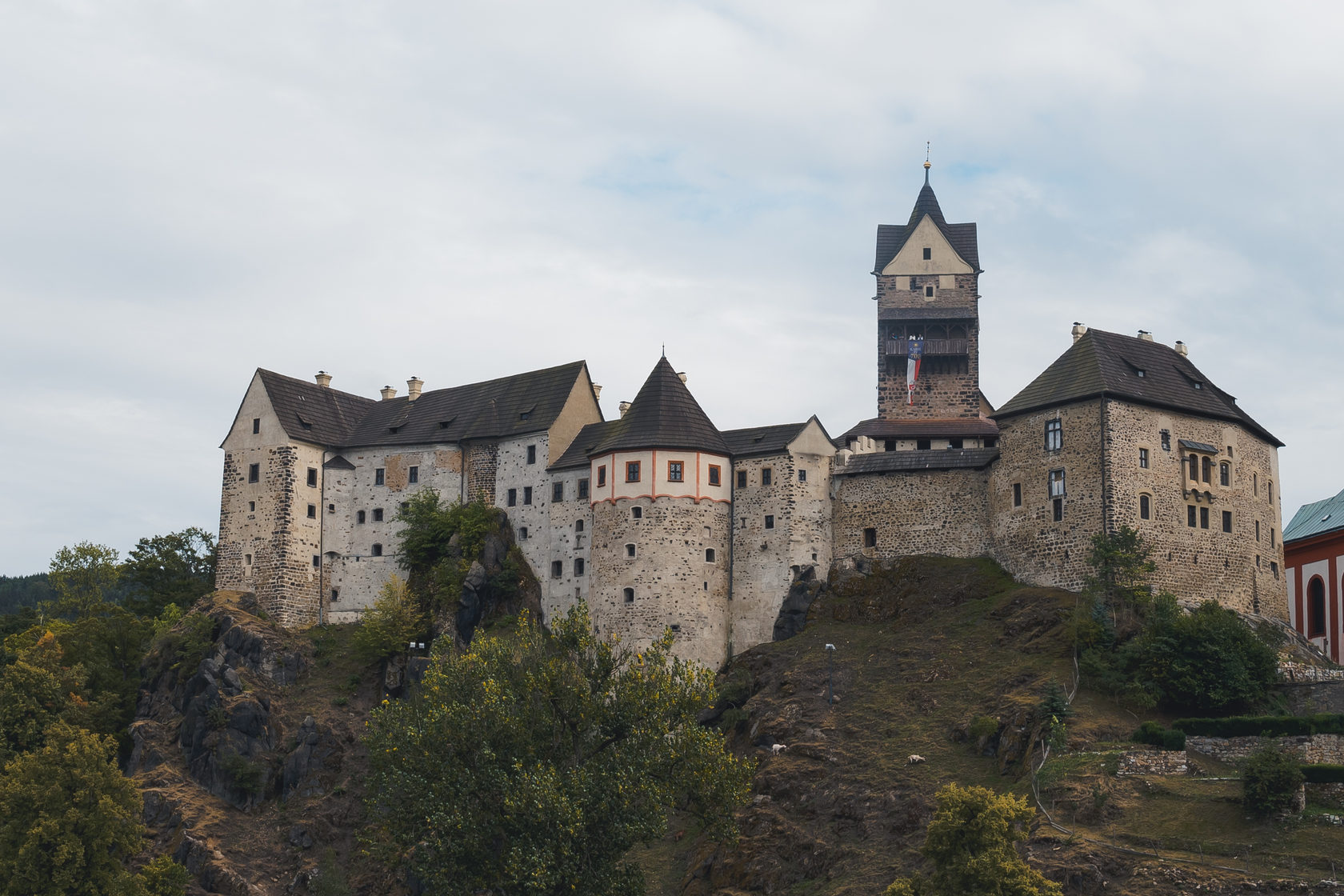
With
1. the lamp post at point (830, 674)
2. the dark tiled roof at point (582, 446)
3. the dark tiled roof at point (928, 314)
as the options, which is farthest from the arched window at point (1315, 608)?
the dark tiled roof at point (582, 446)

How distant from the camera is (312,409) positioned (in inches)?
3684

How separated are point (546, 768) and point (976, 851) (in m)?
15.4

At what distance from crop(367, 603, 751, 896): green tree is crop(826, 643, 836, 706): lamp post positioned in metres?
12.5

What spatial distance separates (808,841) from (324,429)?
43.2 meters

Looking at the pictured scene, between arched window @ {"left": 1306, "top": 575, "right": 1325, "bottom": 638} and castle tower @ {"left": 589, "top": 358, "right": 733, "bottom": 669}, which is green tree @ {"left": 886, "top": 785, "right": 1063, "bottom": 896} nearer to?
castle tower @ {"left": 589, "top": 358, "right": 733, "bottom": 669}

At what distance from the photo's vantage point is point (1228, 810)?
180ft

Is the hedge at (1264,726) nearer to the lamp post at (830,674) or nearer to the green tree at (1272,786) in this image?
the green tree at (1272,786)

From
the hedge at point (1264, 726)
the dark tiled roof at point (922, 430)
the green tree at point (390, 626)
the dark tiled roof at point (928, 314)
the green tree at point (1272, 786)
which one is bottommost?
the green tree at point (1272, 786)

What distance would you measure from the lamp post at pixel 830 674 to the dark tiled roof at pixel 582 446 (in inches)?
723

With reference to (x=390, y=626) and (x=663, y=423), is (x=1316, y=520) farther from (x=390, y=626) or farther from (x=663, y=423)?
(x=390, y=626)

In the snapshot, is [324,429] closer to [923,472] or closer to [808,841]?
[923,472]

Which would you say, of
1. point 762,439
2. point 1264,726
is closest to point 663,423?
point 762,439

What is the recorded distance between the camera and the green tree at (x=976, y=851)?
47.6 meters

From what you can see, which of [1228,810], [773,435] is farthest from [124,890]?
[1228,810]
